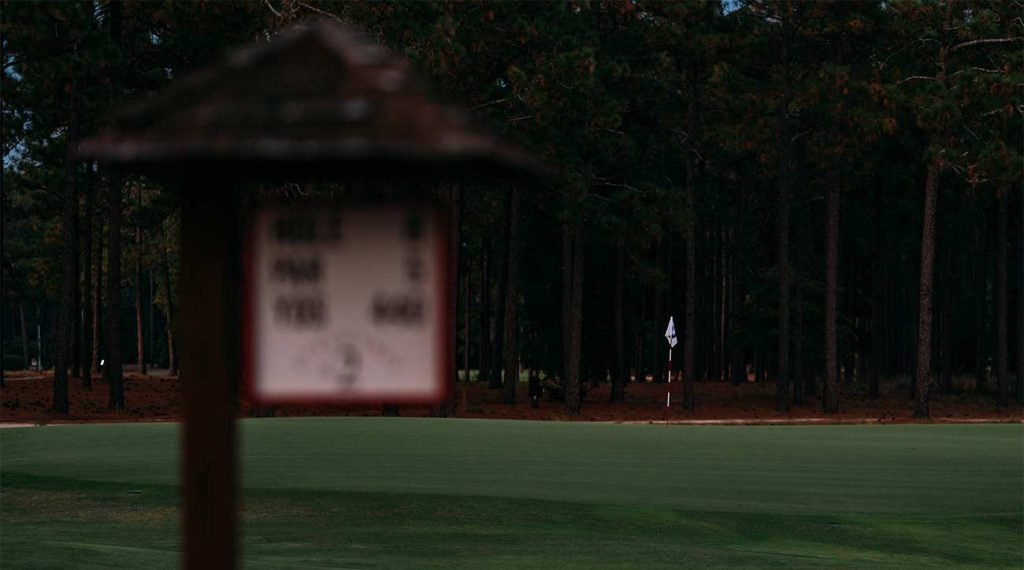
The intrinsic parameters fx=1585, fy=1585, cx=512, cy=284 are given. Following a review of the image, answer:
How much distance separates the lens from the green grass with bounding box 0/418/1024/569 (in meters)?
17.6

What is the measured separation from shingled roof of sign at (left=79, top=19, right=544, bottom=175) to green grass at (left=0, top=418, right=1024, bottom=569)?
1191cm

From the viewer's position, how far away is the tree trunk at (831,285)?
53.2m

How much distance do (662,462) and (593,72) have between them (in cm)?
2090

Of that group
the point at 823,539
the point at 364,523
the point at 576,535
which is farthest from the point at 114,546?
Result: the point at 823,539

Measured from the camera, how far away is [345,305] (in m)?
4.09

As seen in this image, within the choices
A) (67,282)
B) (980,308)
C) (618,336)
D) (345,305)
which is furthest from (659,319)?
(345,305)

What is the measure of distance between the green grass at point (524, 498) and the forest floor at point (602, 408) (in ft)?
49.9

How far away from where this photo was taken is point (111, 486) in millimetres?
23047

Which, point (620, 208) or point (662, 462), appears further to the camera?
point (620, 208)

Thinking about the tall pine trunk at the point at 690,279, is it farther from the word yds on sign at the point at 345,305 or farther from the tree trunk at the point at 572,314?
the word yds on sign at the point at 345,305

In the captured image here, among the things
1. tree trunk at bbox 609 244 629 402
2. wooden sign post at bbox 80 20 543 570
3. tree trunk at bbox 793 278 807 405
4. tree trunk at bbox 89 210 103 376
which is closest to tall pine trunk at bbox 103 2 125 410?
tree trunk at bbox 89 210 103 376

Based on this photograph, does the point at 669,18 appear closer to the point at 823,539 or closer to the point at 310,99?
the point at 823,539

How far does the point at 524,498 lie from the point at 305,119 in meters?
18.6

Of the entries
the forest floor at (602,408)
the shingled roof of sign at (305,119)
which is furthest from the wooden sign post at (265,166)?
the forest floor at (602,408)
